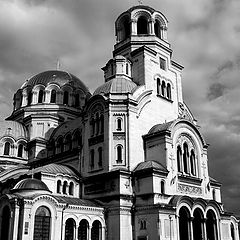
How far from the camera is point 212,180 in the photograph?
40.4 metres

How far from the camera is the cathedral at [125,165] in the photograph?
2959cm

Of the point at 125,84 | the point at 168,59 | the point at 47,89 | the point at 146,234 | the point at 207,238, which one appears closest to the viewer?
the point at 146,234

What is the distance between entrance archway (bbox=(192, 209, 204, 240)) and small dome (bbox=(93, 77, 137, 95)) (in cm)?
1365

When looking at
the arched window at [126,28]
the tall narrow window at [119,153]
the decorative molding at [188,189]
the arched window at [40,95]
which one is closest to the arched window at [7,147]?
the arched window at [40,95]

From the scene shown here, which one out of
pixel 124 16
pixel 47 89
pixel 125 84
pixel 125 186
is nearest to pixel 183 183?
pixel 125 186

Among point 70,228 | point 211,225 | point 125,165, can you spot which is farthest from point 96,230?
point 211,225

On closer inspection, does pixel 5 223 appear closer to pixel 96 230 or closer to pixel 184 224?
pixel 96 230

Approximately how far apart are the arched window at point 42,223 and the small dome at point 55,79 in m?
26.6

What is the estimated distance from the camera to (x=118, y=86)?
1463 inches

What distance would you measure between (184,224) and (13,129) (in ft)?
85.3

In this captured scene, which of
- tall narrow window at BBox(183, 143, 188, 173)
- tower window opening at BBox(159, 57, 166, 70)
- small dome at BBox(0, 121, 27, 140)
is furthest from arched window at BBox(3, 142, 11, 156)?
tall narrow window at BBox(183, 143, 188, 173)

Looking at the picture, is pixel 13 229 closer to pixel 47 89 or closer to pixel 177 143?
pixel 177 143

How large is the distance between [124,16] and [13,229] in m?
28.9

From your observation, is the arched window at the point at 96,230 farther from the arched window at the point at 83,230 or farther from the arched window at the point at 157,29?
the arched window at the point at 157,29
